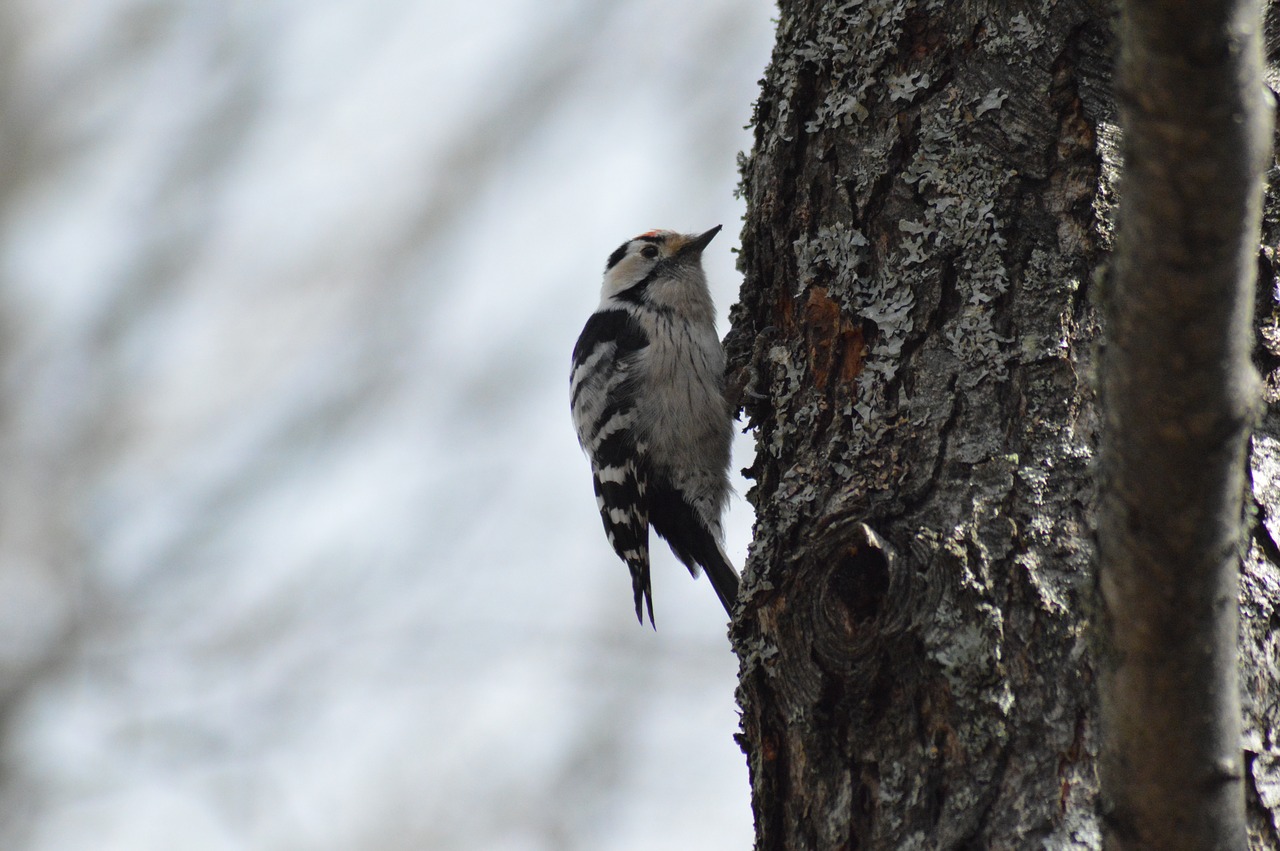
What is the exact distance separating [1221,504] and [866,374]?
131 centimetres

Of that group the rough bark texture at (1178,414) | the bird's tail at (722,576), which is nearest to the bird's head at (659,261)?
the bird's tail at (722,576)

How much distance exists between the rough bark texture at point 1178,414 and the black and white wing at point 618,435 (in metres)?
3.50

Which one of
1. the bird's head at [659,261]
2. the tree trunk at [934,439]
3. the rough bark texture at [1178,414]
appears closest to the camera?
the rough bark texture at [1178,414]

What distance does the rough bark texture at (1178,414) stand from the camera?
3.47 feet

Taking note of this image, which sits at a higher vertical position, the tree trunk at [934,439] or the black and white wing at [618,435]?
the black and white wing at [618,435]

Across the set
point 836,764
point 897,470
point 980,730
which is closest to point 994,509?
point 897,470

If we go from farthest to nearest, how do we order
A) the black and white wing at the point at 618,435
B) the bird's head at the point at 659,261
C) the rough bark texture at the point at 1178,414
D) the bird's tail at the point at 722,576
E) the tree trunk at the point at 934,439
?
the bird's head at the point at 659,261 < the black and white wing at the point at 618,435 < the bird's tail at the point at 722,576 < the tree trunk at the point at 934,439 < the rough bark texture at the point at 1178,414

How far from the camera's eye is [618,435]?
193 inches

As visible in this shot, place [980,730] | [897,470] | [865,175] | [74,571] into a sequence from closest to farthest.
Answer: [980,730] → [897,470] → [865,175] → [74,571]

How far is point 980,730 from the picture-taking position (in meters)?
1.88

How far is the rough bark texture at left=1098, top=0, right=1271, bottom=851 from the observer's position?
3.47 feet

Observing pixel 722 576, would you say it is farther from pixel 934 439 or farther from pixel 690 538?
pixel 934 439

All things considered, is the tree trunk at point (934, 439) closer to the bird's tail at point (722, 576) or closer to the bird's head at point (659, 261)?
the bird's tail at point (722, 576)

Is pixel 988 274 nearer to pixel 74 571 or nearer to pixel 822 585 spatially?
pixel 822 585
